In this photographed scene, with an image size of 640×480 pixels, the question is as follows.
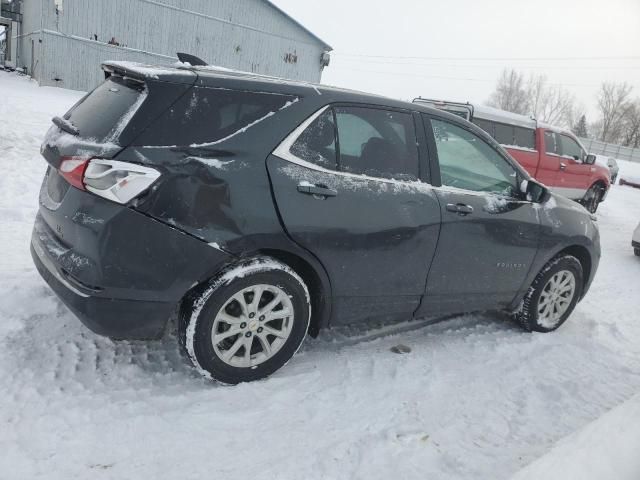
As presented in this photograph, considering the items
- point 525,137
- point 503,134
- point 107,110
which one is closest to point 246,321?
point 107,110

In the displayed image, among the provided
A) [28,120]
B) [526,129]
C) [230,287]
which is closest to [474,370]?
[230,287]

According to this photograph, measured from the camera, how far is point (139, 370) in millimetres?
2936

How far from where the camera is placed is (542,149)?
10.1 m

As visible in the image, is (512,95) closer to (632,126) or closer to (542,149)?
(632,126)

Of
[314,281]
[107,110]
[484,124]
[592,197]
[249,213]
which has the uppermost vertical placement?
[484,124]

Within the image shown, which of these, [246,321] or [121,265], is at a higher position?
[121,265]

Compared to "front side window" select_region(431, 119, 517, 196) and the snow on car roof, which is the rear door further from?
the snow on car roof

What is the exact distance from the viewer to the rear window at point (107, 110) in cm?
260

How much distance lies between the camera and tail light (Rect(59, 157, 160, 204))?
8.06ft

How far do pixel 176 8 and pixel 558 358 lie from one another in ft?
72.8

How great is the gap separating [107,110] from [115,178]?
518 millimetres

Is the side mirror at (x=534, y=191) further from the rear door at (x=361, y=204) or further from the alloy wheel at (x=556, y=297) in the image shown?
the rear door at (x=361, y=204)

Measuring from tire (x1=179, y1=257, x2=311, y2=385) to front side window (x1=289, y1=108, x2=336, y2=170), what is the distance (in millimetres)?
640

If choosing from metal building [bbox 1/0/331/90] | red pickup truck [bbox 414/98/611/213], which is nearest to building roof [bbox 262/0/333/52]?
metal building [bbox 1/0/331/90]
